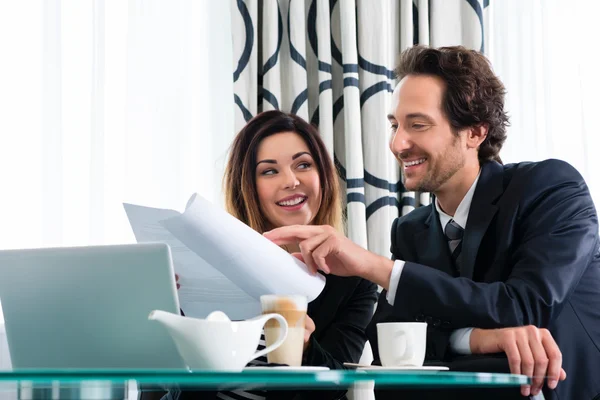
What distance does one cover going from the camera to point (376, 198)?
257 centimetres

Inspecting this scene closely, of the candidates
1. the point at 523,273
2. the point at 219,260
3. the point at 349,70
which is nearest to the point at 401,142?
the point at 523,273

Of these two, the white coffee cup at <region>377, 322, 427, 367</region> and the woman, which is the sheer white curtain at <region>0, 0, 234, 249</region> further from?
the white coffee cup at <region>377, 322, 427, 367</region>

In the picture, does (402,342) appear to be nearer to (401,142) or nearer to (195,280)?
(195,280)

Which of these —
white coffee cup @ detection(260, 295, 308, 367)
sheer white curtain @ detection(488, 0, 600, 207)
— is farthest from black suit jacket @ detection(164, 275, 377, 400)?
sheer white curtain @ detection(488, 0, 600, 207)

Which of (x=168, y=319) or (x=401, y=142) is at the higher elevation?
(x=401, y=142)

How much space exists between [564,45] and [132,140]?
160 centimetres

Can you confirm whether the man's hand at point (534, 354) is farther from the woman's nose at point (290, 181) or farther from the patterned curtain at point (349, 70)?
the patterned curtain at point (349, 70)

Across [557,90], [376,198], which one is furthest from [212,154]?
[557,90]

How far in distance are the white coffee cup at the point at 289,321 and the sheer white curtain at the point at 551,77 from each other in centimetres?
193

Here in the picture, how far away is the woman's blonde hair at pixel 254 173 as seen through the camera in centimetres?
187

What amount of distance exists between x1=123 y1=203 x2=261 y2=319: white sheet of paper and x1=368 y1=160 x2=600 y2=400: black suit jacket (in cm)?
31

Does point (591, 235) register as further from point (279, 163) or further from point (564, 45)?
point (564, 45)

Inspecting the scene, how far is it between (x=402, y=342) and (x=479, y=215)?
0.65 metres

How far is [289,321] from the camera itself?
0.96 metres
